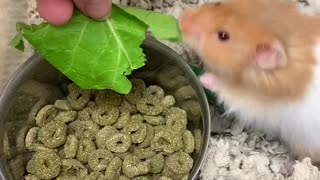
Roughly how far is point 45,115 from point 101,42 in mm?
353

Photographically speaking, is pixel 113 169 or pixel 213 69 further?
pixel 113 169

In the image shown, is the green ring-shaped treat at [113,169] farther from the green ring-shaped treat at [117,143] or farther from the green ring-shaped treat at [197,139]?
the green ring-shaped treat at [197,139]

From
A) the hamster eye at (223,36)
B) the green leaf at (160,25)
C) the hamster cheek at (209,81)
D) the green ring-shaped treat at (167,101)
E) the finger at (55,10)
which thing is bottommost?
the green ring-shaped treat at (167,101)

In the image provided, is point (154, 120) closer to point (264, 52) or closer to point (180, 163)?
point (180, 163)

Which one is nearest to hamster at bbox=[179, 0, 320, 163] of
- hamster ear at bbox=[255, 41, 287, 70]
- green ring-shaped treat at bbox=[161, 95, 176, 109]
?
hamster ear at bbox=[255, 41, 287, 70]

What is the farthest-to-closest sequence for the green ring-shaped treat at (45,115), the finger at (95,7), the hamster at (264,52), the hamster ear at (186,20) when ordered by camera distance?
1. the green ring-shaped treat at (45,115)
2. the hamster ear at (186,20)
3. the hamster at (264,52)
4. the finger at (95,7)

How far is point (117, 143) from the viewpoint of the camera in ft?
6.64

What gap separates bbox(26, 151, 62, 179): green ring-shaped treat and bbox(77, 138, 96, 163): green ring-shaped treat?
2.6 inches

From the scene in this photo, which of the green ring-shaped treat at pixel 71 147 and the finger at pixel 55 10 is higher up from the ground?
the finger at pixel 55 10

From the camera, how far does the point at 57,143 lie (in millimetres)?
2023

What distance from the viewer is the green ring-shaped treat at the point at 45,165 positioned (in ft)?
6.50

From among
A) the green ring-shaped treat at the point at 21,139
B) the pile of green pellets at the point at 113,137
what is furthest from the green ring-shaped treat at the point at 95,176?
the green ring-shaped treat at the point at 21,139

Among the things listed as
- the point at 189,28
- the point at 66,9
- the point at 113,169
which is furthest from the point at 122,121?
→ the point at 66,9

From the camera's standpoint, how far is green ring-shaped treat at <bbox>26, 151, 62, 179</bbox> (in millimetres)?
1981
